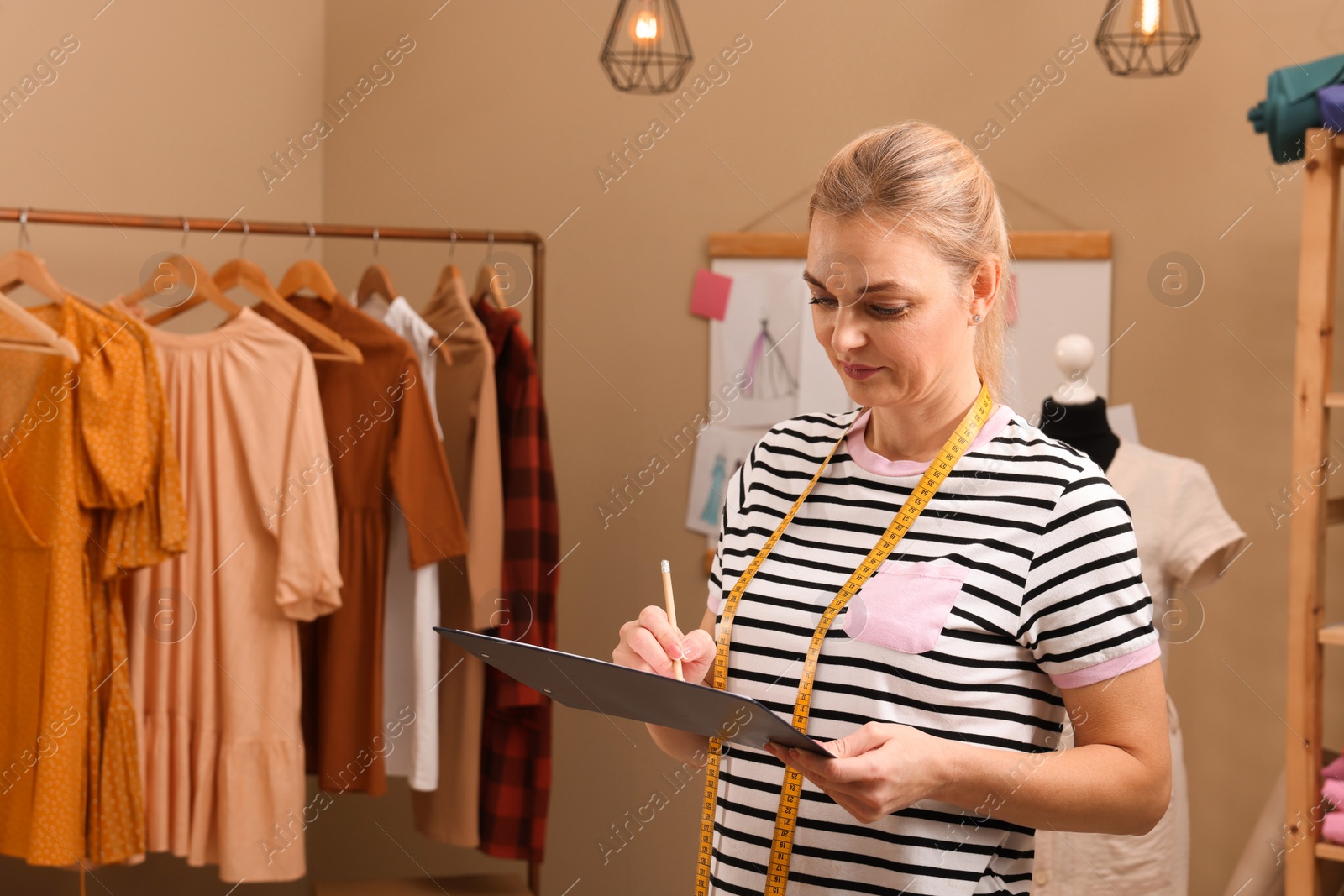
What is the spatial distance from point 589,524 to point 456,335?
74cm

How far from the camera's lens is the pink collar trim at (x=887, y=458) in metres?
1.13

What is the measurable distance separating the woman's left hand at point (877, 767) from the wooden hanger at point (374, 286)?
1704mm

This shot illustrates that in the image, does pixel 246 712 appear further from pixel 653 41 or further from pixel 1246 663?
pixel 1246 663

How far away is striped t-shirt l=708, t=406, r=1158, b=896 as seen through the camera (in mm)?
1024

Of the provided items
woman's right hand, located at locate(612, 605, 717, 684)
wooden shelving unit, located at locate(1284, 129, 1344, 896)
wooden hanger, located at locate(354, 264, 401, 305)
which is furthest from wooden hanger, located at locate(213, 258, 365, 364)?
wooden shelving unit, located at locate(1284, 129, 1344, 896)

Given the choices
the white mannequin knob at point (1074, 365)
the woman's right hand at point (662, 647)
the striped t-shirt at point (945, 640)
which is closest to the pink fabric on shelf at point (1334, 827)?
the white mannequin knob at point (1074, 365)

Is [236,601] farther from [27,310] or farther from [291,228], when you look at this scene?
[291,228]

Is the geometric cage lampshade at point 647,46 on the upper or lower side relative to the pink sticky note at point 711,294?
upper

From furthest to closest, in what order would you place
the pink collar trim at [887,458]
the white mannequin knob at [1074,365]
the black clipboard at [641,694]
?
the white mannequin knob at [1074,365], the pink collar trim at [887,458], the black clipboard at [641,694]

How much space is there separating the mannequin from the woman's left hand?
104cm

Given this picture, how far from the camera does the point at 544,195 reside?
2.94 m

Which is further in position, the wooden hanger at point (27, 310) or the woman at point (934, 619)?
the wooden hanger at point (27, 310)

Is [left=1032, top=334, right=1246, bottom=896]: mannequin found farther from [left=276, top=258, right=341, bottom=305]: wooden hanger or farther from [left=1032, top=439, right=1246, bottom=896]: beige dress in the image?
[left=276, top=258, right=341, bottom=305]: wooden hanger

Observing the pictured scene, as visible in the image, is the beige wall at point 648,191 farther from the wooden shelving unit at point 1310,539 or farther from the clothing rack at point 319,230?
the wooden shelving unit at point 1310,539
